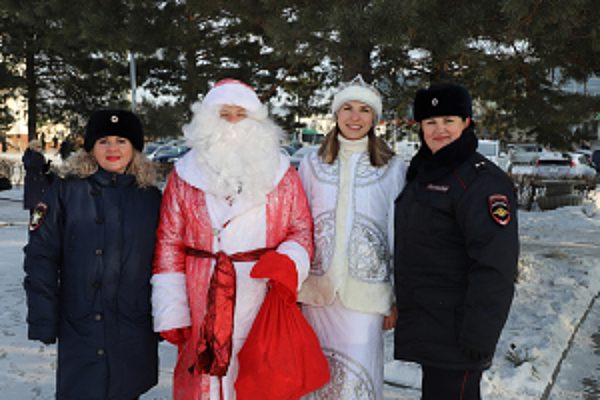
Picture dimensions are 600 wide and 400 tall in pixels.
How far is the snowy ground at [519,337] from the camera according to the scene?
11.5 feet

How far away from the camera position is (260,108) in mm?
2621

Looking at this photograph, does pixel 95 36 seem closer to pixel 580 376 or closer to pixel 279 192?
pixel 279 192

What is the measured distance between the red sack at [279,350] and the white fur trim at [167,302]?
33cm

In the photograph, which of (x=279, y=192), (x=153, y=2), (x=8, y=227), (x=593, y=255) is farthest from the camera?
(x=8, y=227)

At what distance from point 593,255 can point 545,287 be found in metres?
2.55

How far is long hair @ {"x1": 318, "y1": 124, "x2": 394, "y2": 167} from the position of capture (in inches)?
111

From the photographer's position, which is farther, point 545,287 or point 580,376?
point 545,287

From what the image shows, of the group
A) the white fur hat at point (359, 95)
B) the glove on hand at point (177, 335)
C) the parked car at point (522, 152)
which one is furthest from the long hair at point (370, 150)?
the parked car at point (522, 152)

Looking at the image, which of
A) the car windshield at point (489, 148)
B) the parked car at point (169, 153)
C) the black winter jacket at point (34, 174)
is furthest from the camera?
the parked car at point (169, 153)

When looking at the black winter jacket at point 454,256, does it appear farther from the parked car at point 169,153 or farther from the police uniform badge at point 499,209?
the parked car at point 169,153

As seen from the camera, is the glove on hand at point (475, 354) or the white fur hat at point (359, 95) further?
the white fur hat at point (359, 95)

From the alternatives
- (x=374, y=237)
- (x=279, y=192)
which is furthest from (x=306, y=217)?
(x=374, y=237)

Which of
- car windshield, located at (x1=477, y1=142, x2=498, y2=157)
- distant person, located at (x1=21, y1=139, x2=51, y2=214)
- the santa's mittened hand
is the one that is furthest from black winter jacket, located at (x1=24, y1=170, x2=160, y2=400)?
car windshield, located at (x1=477, y1=142, x2=498, y2=157)

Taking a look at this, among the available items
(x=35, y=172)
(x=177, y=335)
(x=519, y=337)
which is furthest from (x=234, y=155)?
(x=35, y=172)
